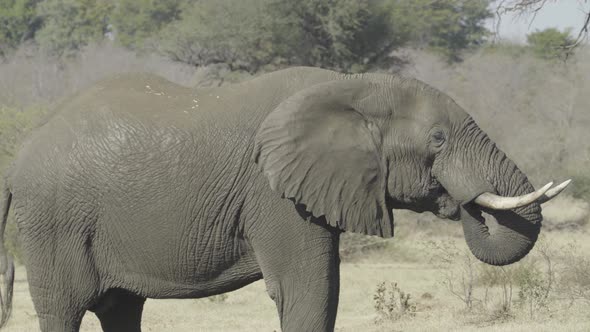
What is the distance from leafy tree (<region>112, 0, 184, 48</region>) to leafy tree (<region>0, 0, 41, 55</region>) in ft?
11.6

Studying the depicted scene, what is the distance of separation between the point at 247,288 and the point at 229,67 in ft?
39.8

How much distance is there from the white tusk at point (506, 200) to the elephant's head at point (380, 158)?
0.13m

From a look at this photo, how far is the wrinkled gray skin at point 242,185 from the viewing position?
6371mm

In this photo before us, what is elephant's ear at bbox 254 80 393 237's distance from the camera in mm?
6379

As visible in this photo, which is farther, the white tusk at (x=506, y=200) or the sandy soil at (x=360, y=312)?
the sandy soil at (x=360, y=312)

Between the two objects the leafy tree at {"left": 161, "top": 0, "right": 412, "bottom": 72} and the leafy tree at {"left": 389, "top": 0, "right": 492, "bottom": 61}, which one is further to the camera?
the leafy tree at {"left": 389, "top": 0, "right": 492, "bottom": 61}

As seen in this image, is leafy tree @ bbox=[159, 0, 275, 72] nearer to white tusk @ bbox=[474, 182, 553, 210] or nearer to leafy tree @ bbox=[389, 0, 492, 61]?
leafy tree @ bbox=[389, 0, 492, 61]

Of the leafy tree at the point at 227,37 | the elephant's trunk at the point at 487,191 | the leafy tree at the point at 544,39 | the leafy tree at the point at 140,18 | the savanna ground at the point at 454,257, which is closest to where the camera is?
the elephant's trunk at the point at 487,191

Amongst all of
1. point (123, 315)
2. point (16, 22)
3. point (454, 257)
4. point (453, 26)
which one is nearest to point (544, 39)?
point (453, 26)

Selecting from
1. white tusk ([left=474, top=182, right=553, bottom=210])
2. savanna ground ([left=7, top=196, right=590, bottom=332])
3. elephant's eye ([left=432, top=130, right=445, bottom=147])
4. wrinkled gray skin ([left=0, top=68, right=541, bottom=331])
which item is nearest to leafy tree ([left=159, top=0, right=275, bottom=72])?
savanna ground ([left=7, top=196, right=590, bottom=332])

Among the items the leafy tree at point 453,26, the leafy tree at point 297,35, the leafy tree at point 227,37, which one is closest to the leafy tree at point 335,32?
the leafy tree at point 297,35

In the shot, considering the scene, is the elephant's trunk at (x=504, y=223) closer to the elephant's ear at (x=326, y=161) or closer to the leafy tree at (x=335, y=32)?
the elephant's ear at (x=326, y=161)

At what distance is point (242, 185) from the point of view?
6.59m

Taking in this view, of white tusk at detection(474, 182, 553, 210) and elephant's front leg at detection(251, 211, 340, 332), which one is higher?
white tusk at detection(474, 182, 553, 210)
